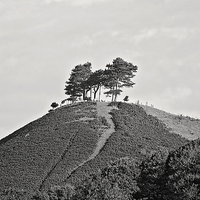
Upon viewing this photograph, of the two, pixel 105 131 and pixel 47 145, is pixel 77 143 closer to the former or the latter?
pixel 47 145

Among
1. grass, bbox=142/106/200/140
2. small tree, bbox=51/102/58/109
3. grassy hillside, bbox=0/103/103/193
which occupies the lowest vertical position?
grassy hillside, bbox=0/103/103/193

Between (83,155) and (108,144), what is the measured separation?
17.2ft

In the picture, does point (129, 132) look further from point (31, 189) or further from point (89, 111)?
point (31, 189)

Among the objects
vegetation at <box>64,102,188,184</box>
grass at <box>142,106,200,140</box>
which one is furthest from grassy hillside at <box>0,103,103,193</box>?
grass at <box>142,106,200,140</box>

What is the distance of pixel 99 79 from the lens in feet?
385

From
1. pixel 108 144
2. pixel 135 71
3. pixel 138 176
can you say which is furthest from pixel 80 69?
pixel 138 176

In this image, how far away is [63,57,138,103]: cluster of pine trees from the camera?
379 ft

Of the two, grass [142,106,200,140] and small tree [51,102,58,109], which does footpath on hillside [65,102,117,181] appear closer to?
grass [142,106,200,140]

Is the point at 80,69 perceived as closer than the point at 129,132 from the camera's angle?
No

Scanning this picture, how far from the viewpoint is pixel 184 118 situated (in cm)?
11212

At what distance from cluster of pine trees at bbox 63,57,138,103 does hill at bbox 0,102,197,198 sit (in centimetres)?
507

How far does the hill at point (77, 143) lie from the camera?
→ 81.7 m

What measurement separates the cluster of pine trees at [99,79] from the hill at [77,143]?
5068 millimetres

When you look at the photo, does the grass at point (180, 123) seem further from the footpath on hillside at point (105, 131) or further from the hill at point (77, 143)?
the footpath on hillside at point (105, 131)
